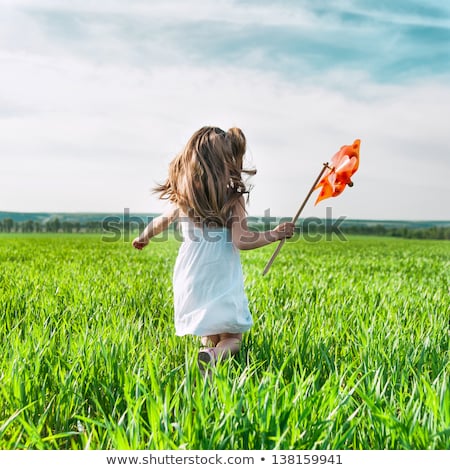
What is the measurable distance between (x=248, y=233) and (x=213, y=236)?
9.0 inches

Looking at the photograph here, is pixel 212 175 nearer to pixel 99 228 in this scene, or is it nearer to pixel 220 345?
pixel 220 345

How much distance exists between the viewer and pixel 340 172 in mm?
2529

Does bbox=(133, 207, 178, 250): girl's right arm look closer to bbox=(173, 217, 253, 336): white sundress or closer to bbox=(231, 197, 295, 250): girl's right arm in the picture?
bbox=(173, 217, 253, 336): white sundress

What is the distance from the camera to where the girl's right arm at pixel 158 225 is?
3.16m

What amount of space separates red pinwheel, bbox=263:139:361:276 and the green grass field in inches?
30.0

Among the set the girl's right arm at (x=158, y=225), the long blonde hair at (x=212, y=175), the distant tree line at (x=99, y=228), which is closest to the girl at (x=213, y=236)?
the long blonde hair at (x=212, y=175)

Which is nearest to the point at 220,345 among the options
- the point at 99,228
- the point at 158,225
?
the point at 158,225

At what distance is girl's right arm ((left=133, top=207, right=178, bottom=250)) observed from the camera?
3.16 m

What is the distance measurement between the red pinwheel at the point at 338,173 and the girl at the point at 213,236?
0.26 m

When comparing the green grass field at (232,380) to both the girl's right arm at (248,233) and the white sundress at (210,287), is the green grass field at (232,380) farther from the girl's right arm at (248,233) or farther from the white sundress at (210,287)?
the girl's right arm at (248,233)

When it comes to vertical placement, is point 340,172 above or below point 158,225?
above

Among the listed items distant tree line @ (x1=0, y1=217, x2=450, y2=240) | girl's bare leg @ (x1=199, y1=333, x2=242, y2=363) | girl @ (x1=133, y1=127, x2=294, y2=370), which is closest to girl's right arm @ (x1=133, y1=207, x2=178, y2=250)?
girl @ (x1=133, y1=127, x2=294, y2=370)
